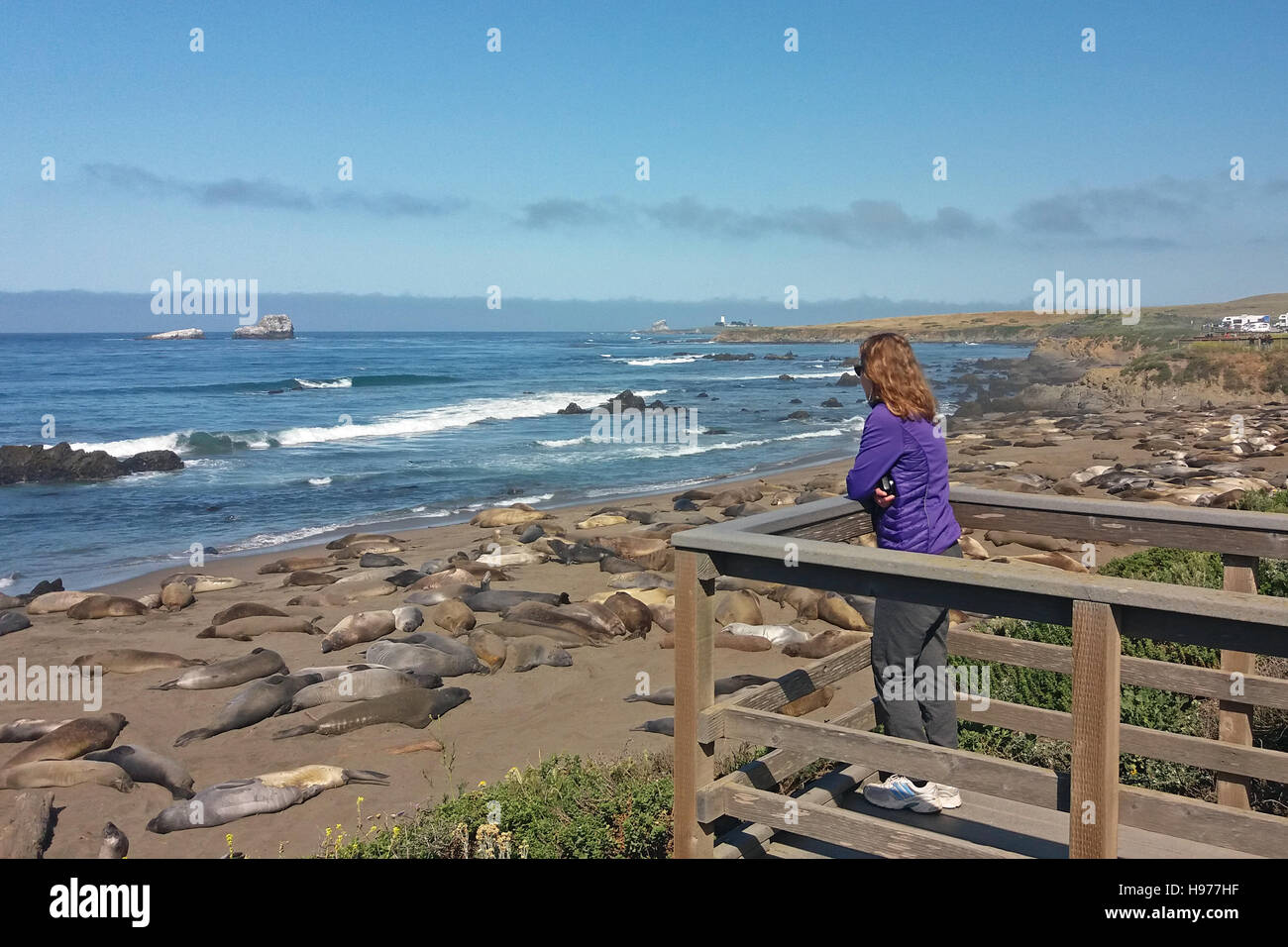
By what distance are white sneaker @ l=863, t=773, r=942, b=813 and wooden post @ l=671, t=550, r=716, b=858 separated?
104cm

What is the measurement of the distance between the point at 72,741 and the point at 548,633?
3.97m

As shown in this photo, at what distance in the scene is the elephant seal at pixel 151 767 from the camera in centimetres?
659

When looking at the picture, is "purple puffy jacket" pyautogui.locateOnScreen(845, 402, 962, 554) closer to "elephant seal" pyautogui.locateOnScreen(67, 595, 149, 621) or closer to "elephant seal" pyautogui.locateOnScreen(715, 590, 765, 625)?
"elephant seal" pyautogui.locateOnScreen(715, 590, 765, 625)

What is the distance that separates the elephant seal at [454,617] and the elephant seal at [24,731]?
3484 millimetres

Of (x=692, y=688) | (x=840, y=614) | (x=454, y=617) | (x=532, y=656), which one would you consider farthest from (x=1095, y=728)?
(x=454, y=617)

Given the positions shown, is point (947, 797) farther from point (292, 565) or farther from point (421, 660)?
point (292, 565)

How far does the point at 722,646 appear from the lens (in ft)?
30.0

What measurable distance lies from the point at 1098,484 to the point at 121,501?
695 inches

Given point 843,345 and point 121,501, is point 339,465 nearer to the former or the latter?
point 121,501

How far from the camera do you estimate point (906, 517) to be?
418 cm

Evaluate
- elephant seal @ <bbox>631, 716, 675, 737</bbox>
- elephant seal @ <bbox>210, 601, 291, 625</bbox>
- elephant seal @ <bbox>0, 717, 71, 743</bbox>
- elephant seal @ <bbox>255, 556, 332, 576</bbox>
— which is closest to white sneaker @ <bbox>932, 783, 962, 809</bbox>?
elephant seal @ <bbox>631, 716, 675, 737</bbox>

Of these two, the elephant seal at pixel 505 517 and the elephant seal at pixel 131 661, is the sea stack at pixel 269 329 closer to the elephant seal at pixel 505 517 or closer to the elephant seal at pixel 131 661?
the elephant seal at pixel 505 517

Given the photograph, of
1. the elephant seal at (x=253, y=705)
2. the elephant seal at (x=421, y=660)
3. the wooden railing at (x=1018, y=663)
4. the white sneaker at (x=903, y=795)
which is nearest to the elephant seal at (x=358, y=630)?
the elephant seal at (x=421, y=660)

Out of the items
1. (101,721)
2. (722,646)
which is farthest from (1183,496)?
(101,721)
